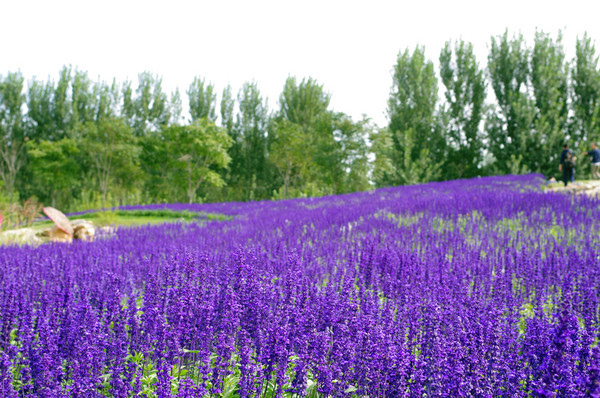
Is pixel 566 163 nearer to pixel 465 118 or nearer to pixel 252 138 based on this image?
pixel 465 118

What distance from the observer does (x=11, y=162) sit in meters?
38.5

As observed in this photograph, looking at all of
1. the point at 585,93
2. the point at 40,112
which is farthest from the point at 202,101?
the point at 585,93

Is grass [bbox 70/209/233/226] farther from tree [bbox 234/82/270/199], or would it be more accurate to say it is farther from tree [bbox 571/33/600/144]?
tree [bbox 571/33/600/144]

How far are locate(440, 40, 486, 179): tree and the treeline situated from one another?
86 millimetres

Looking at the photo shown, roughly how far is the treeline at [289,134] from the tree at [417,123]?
0.10 meters

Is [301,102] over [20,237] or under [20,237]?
over

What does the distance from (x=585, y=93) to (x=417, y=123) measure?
12.9 meters

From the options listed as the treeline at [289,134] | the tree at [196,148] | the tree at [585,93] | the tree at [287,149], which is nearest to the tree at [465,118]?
the treeline at [289,134]

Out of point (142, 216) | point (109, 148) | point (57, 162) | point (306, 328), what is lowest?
point (306, 328)

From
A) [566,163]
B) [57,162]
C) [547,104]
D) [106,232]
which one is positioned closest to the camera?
[106,232]

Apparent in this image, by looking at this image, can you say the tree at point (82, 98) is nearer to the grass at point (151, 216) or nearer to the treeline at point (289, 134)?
the treeline at point (289, 134)

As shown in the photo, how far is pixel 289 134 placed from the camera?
38719 mm

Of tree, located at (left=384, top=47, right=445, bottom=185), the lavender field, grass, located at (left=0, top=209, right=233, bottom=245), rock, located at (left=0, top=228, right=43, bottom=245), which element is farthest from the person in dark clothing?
rock, located at (left=0, top=228, right=43, bottom=245)

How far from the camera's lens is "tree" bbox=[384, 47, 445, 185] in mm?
34562
